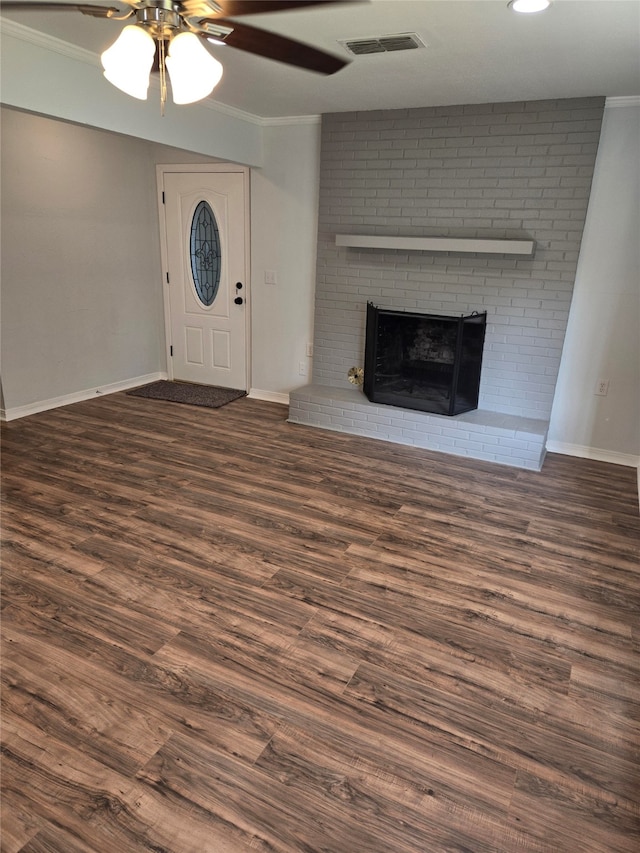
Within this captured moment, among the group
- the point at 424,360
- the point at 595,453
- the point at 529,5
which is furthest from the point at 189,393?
the point at 529,5

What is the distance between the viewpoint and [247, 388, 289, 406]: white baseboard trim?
5.29 metres

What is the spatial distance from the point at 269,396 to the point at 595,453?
2.86 m

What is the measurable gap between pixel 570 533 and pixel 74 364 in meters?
4.21

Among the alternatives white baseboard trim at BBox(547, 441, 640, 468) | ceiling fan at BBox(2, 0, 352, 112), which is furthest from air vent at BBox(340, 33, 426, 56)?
white baseboard trim at BBox(547, 441, 640, 468)

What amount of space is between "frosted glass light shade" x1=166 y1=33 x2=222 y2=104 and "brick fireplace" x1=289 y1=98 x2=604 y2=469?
101 inches

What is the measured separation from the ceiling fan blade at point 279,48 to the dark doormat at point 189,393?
338 centimetres

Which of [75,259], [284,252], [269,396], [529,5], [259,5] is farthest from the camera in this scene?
[269,396]

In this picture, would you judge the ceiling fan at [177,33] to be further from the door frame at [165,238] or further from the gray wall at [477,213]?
the door frame at [165,238]

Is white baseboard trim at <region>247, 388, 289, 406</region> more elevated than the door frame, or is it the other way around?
the door frame

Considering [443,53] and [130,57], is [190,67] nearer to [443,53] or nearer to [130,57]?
[130,57]

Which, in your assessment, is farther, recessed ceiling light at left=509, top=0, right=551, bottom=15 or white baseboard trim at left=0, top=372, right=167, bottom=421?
white baseboard trim at left=0, top=372, right=167, bottom=421

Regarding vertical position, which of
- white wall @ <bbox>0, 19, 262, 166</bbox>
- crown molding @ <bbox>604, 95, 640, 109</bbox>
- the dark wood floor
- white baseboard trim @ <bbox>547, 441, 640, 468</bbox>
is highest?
crown molding @ <bbox>604, 95, 640, 109</bbox>

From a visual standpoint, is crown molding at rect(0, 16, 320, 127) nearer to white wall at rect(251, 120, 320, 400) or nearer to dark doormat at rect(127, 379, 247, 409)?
white wall at rect(251, 120, 320, 400)

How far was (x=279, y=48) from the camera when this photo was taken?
1.88 m
